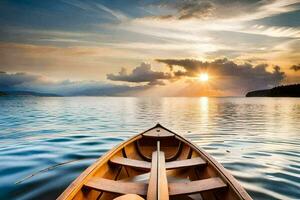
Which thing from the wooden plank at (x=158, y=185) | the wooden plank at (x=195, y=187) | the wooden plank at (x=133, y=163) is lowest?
the wooden plank at (x=133, y=163)

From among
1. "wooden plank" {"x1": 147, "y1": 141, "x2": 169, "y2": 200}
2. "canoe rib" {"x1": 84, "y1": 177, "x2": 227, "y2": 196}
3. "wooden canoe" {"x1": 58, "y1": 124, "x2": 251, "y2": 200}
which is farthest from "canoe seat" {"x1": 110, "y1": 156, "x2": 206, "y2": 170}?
"canoe rib" {"x1": 84, "y1": 177, "x2": 227, "y2": 196}

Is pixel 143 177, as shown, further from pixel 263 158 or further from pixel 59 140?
pixel 59 140

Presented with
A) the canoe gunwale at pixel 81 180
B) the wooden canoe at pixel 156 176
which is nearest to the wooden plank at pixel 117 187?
the wooden canoe at pixel 156 176

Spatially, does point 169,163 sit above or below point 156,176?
below

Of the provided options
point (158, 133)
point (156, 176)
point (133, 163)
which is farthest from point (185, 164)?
point (158, 133)

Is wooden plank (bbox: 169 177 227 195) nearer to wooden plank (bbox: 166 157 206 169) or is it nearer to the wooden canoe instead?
the wooden canoe

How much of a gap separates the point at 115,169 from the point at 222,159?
4726mm

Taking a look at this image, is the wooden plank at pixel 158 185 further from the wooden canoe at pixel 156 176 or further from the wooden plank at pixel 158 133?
the wooden plank at pixel 158 133

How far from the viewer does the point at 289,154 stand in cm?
1079

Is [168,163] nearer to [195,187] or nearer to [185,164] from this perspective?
[185,164]

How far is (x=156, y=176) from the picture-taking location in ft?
16.0

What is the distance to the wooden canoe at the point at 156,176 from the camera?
4.31 m

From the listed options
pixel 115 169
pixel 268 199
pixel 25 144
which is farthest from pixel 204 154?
pixel 25 144

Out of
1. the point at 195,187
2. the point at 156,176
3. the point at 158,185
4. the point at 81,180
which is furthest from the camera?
the point at 156,176
